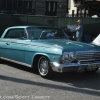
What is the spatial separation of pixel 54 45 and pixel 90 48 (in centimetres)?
99

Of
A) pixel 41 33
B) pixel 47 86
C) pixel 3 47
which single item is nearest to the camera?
pixel 47 86

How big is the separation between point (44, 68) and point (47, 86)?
923mm

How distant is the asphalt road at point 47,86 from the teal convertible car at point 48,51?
1.07 ft

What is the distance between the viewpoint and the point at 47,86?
6.16m

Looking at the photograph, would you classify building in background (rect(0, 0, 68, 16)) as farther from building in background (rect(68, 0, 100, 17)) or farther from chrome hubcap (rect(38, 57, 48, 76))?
chrome hubcap (rect(38, 57, 48, 76))

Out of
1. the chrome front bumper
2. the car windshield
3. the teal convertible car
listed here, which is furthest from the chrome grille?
the car windshield

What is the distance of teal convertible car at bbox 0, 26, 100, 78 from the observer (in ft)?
21.4

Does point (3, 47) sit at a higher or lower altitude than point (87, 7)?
lower

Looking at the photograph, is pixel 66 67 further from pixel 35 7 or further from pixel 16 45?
pixel 35 7

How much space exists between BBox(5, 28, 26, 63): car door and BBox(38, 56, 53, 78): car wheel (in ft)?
2.55

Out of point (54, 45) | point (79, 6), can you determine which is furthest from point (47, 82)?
point (79, 6)

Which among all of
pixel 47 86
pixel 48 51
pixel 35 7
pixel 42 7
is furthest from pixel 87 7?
pixel 47 86

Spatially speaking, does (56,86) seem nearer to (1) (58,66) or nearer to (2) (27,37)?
(1) (58,66)

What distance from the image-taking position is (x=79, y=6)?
2808 centimetres
